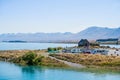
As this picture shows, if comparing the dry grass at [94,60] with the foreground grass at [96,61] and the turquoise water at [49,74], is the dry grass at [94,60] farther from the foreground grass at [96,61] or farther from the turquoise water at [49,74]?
the turquoise water at [49,74]

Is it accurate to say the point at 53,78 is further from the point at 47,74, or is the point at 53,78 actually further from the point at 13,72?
the point at 13,72

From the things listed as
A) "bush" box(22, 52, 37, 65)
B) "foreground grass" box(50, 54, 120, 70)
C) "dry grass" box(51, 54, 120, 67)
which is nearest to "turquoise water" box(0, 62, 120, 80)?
"bush" box(22, 52, 37, 65)

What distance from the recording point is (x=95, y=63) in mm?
51562

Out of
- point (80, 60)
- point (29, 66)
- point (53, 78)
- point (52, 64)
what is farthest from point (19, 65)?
point (53, 78)

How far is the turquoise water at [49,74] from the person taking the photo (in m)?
40.8

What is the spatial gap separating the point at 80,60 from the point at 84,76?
41.9 feet

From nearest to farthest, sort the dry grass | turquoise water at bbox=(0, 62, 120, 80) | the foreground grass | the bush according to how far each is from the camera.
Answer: turquoise water at bbox=(0, 62, 120, 80) → the foreground grass → the dry grass → the bush

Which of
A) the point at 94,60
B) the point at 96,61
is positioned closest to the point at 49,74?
the point at 96,61

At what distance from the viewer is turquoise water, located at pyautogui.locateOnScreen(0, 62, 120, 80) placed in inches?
1607

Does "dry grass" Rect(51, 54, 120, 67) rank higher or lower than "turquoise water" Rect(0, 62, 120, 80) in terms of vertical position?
higher

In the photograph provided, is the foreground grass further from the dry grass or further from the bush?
the bush

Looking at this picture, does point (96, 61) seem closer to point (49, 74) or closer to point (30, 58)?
point (49, 74)

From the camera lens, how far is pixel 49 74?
44.1 m

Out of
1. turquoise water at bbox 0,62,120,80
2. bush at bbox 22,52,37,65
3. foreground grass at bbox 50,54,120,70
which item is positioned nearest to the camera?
turquoise water at bbox 0,62,120,80
